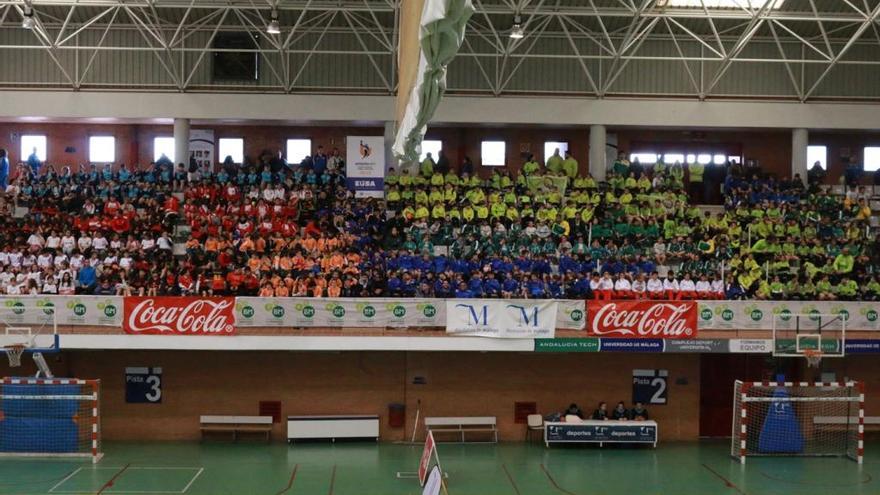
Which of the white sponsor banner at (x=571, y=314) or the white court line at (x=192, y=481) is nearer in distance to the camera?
the white court line at (x=192, y=481)

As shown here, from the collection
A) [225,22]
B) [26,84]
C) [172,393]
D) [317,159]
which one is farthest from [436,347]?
[26,84]

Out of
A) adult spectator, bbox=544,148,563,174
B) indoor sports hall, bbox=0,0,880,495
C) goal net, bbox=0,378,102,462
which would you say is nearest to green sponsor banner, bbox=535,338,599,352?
indoor sports hall, bbox=0,0,880,495

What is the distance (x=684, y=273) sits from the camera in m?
27.4

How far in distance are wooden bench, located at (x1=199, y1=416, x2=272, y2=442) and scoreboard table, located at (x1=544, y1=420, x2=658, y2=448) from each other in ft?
26.6

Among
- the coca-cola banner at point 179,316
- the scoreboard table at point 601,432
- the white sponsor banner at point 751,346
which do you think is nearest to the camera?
the coca-cola banner at point 179,316

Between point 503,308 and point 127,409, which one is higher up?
point 503,308

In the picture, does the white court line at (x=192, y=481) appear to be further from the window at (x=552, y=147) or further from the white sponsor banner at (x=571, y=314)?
the window at (x=552, y=147)

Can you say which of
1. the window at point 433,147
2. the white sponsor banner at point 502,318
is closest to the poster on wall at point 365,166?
the window at point 433,147

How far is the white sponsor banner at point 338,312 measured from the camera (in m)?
23.7

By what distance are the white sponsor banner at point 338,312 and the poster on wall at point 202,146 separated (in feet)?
48.4

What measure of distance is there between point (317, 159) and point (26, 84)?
11632 millimetres

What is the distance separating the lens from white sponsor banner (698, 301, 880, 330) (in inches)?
952

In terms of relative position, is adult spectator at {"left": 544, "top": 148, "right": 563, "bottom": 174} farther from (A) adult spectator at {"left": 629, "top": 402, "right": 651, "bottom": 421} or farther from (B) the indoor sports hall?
(A) adult spectator at {"left": 629, "top": 402, "right": 651, "bottom": 421}

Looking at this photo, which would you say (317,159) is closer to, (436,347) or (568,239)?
(568,239)
